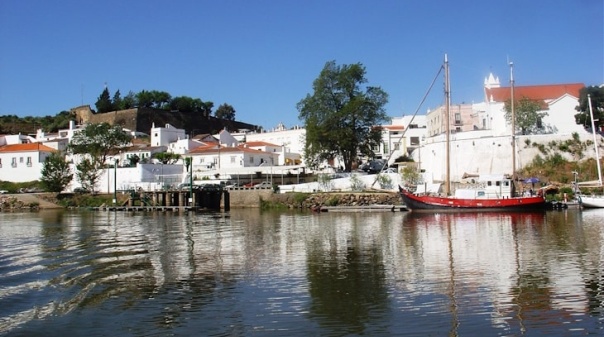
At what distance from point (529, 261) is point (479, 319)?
26.8ft

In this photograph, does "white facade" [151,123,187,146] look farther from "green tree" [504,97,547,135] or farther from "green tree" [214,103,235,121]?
"green tree" [504,97,547,135]

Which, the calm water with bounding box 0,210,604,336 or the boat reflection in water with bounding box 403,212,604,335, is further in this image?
the boat reflection in water with bounding box 403,212,604,335

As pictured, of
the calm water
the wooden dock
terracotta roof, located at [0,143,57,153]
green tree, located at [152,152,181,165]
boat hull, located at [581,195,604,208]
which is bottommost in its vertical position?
the calm water

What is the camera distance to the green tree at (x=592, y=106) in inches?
2133

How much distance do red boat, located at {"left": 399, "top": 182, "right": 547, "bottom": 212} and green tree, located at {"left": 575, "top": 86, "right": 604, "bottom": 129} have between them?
46.3ft

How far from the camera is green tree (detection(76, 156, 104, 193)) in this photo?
7094cm

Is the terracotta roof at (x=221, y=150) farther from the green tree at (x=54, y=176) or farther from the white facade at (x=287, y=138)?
the green tree at (x=54, y=176)

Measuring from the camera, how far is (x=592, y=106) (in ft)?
179

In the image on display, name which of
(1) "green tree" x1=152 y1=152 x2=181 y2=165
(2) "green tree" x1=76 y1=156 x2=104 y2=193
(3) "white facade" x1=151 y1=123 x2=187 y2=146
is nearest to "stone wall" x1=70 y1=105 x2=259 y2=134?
(3) "white facade" x1=151 y1=123 x2=187 y2=146

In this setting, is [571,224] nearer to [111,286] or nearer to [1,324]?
[111,286]

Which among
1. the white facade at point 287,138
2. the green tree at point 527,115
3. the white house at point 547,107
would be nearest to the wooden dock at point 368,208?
the white house at point 547,107

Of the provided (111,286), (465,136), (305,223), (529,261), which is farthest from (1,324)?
(465,136)

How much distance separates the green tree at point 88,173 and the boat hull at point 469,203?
4131cm

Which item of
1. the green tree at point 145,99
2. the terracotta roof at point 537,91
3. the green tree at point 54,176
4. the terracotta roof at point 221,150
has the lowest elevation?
the green tree at point 54,176
